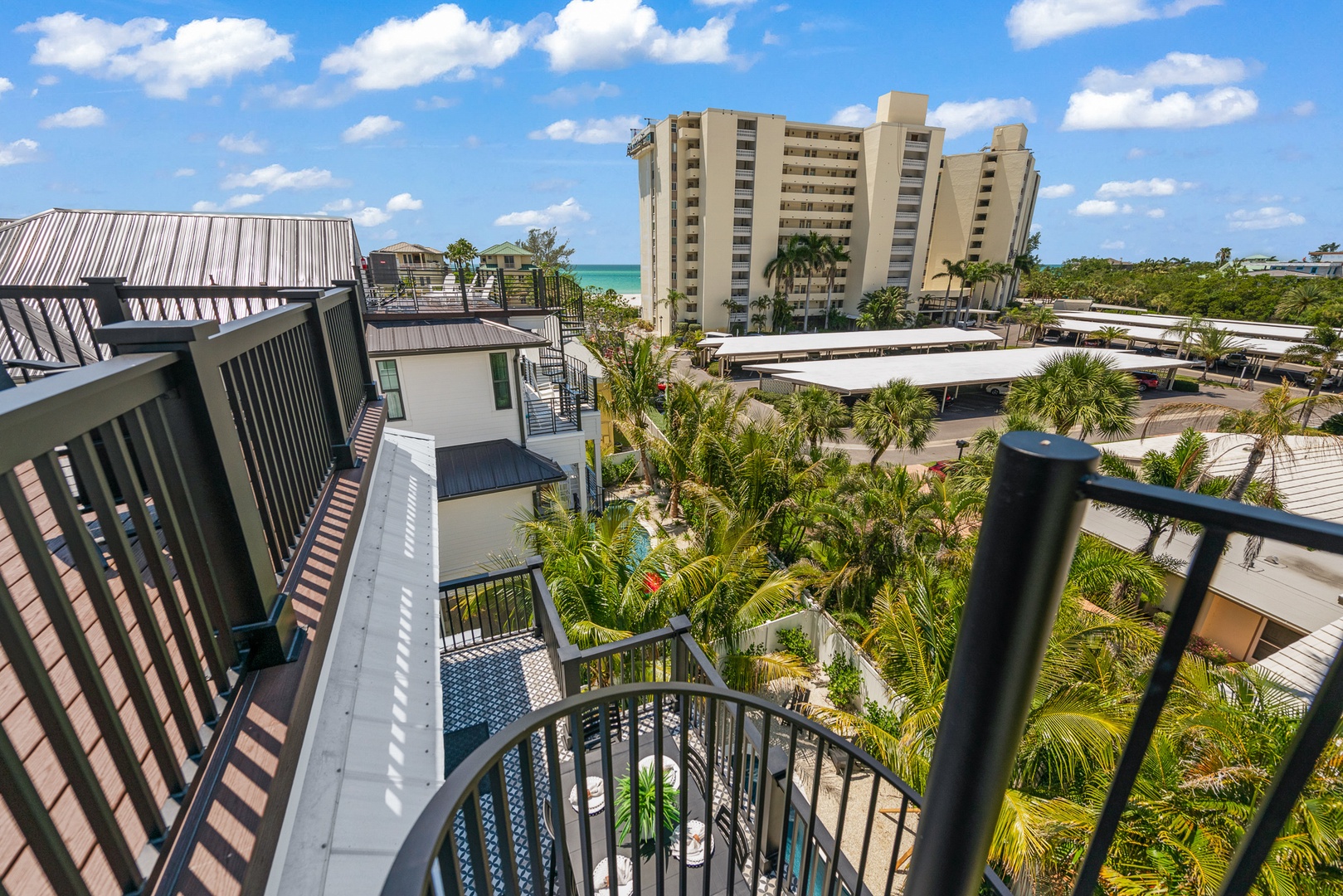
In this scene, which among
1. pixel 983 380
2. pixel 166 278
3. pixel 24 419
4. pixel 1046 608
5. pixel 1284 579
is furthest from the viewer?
pixel 983 380

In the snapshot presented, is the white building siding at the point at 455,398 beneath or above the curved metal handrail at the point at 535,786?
beneath

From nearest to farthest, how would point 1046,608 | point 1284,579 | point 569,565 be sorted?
point 1046,608
point 569,565
point 1284,579

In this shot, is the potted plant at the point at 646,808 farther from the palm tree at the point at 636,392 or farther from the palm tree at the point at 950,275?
the palm tree at the point at 950,275

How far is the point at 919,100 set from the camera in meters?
53.9

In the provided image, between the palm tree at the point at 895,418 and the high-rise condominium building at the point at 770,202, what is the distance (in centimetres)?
3521

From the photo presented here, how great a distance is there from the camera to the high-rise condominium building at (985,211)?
58406 mm

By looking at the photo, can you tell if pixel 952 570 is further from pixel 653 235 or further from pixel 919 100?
pixel 919 100

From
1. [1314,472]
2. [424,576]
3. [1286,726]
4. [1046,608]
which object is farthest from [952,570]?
[1314,472]

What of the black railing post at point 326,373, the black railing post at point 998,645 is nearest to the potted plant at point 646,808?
the black railing post at point 326,373

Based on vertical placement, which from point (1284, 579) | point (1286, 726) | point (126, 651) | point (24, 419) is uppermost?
point (24, 419)

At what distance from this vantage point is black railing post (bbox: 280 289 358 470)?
4215 mm

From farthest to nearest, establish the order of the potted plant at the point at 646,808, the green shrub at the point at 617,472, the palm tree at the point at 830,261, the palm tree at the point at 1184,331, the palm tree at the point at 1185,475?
the palm tree at the point at 830,261 < the palm tree at the point at 1184,331 < the green shrub at the point at 617,472 < the palm tree at the point at 1185,475 < the potted plant at the point at 646,808

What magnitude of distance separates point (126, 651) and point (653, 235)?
5611 centimetres

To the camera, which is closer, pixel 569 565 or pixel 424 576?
pixel 424 576
